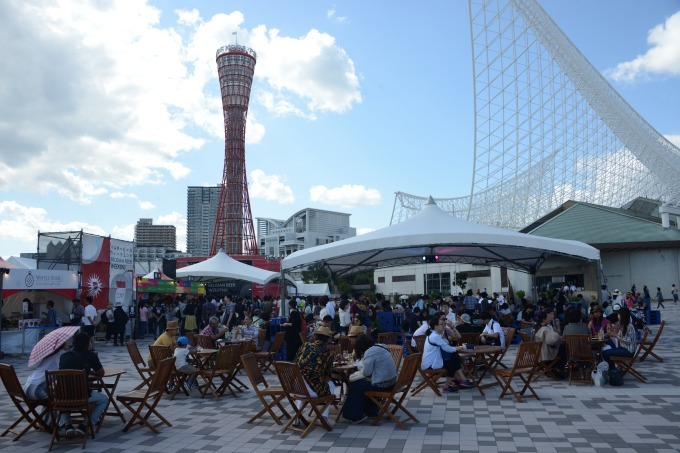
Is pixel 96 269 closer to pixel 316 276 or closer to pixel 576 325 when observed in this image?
pixel 576 325

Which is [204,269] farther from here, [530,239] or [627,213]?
[627,213]

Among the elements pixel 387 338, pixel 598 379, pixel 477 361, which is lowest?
pixel 598 379

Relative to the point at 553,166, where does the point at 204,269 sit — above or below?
below

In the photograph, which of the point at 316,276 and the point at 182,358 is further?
the point at 316,276

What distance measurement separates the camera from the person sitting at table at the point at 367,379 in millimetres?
6633

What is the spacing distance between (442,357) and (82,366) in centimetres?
525

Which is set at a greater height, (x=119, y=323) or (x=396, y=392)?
(x=119, y=323)

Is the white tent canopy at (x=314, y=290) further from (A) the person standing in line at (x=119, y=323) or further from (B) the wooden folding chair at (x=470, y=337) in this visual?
(B) the wooden folding chair at (x=470, y=337)

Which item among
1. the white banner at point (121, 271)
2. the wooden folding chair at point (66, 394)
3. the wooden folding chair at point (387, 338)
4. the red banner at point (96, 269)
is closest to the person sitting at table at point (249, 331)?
the wooden folding chair at point (387, 338)

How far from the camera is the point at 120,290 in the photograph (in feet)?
61.7

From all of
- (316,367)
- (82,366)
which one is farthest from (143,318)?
(316,367)

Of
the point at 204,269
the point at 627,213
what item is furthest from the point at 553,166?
the point at 204,269

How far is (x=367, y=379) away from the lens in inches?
266

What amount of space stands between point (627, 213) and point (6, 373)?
173 feet
